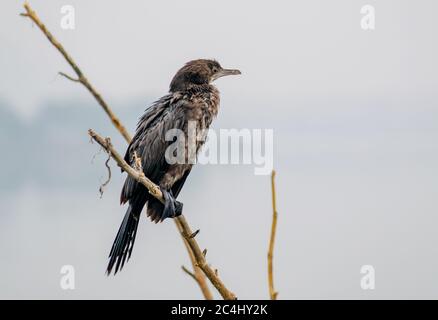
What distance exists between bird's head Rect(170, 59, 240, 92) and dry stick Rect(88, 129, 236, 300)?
7.23 feet

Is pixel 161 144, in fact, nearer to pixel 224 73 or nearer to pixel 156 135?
pixel 156 135

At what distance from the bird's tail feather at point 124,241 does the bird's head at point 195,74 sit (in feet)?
5.16

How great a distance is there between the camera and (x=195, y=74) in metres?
6.79

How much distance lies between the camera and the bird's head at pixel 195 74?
6707 mm

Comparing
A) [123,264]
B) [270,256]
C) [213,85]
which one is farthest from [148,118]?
[270,256]

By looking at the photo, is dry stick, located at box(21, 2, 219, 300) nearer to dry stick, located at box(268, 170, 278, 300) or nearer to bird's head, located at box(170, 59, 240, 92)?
dry stick, located at box(268, 170, 278, 300)

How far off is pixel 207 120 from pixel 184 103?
12.0 inches

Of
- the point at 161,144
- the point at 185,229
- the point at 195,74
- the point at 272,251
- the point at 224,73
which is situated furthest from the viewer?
the point at 224,73

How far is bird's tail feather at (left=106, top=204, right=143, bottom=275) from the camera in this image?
18.3ft

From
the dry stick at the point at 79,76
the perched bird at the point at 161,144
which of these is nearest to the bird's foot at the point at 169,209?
the perched bird at the point at 161,144

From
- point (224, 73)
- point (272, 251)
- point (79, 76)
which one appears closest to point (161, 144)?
point (224, 73)

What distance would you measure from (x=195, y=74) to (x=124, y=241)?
2.14 meters

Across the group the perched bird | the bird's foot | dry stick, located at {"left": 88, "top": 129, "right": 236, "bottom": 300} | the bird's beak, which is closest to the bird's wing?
the perched bird

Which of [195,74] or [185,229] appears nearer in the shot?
[185,229]
